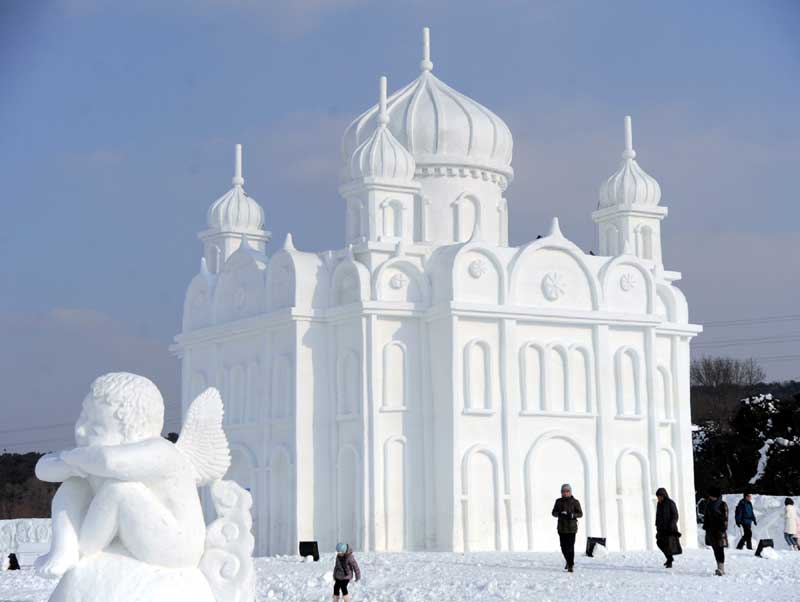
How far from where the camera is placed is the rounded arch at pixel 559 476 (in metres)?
27.2

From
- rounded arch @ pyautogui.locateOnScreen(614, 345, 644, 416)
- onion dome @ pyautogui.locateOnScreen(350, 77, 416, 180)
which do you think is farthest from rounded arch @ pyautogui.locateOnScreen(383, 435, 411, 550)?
→ onion dome @ pyautogui.locateOnScreen(350, 77, 416, 180)

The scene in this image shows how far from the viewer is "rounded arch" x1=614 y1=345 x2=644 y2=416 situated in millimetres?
29000

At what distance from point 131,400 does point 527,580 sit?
13698mm

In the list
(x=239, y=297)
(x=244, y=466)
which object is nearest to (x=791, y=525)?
(x=244, y=466)

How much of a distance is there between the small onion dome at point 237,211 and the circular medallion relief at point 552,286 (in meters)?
8.31

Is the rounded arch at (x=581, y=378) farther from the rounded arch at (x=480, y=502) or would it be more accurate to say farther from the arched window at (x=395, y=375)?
the arched window at (x=395, y=375)

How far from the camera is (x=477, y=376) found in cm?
2719

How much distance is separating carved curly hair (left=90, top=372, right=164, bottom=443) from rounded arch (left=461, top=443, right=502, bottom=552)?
68.7 ft

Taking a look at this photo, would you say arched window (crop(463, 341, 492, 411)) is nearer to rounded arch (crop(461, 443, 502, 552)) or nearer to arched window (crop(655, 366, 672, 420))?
rounded arch (crop(461, 443, 502, 552))

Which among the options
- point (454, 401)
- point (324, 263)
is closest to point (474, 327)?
point (454, 401)

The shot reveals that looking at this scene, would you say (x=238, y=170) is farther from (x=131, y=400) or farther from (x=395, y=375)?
(x=131, y=400)

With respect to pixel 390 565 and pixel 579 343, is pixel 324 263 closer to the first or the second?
pixel 579 343

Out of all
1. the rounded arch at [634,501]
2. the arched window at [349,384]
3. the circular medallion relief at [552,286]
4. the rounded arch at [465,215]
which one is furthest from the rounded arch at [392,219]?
the rounded arch at [634,501]

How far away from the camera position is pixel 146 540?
588cm
